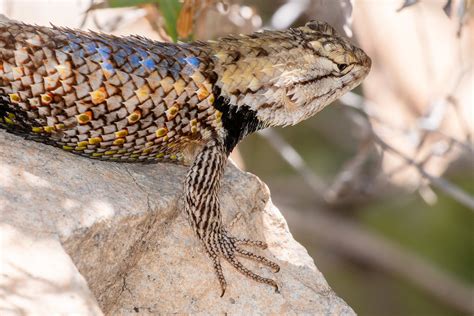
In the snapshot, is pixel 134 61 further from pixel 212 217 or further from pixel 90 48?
pixel 212 217

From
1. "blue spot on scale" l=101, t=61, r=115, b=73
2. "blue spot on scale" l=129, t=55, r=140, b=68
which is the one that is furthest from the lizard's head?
"blue spot on scale" l=101, t=61, r=115, b=73

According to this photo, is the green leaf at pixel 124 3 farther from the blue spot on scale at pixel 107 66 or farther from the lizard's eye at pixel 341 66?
the lizard's eye at pixel 341 66

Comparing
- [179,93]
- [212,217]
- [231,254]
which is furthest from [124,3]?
[231,254]

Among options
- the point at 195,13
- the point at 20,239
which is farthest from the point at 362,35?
the point at 20,239

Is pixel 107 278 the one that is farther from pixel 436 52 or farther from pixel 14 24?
pixel 436 52

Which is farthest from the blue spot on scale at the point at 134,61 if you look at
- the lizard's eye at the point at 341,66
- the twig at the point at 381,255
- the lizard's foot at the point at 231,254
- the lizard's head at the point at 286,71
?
the twig at the point at 381,255

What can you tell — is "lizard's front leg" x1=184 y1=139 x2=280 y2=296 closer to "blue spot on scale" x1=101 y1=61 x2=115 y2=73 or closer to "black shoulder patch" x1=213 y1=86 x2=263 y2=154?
"black shoulder patch" x1=213 y1=86 x2=263 y2=154
